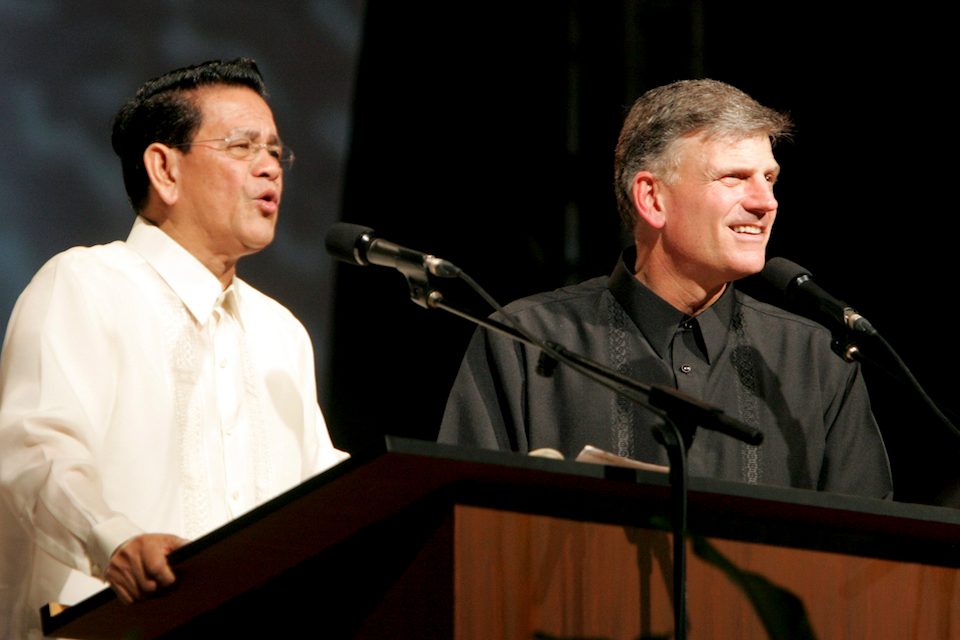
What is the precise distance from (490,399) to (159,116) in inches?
37.6

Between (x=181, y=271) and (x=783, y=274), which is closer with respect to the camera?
(x=783, y=274)

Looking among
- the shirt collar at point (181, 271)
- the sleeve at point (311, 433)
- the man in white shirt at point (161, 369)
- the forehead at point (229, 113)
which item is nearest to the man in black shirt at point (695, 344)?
the sleeve at point (311, 433)


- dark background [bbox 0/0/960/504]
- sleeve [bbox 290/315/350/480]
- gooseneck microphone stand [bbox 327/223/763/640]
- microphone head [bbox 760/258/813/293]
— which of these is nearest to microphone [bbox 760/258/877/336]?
microphone head [bbox 760/258/813/293]

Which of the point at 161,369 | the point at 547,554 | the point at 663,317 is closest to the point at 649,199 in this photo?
the point at 663,317

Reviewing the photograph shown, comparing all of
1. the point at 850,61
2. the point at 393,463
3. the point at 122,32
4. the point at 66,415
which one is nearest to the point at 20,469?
the point at 66,415

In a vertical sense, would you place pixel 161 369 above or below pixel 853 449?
above

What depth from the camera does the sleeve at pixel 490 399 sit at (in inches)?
121

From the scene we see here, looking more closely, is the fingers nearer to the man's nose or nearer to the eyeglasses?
the eyeglasses

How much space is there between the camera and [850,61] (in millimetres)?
4203

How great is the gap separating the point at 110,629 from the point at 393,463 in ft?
2.42

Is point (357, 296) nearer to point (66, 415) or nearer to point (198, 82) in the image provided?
point (198, 82)

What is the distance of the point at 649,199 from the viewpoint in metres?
3.37

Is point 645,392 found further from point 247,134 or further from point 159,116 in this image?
point 159,116

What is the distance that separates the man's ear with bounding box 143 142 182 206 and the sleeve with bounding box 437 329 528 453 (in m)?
0.73
